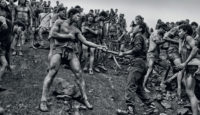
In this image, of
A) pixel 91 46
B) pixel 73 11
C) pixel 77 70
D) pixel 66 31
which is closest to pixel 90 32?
pixel 91 46

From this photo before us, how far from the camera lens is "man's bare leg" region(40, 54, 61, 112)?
333 inches

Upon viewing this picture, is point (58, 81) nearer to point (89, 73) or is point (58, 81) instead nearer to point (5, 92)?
point (5, 92)

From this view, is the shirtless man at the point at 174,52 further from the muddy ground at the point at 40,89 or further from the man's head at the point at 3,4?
the man's head at the point at 3,4

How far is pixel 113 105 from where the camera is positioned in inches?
425

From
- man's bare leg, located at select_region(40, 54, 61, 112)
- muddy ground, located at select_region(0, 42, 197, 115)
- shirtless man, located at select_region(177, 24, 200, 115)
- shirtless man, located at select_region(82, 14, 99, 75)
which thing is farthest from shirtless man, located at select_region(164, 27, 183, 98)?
man's bare leg, located at select_region(40, 54, 61, 112)

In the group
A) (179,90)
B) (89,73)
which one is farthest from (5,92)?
(179,90)

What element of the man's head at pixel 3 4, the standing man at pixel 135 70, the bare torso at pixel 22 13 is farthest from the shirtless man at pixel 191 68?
the bare torso at pixel 22 13

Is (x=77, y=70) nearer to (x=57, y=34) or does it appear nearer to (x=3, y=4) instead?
(x=57, y=34)

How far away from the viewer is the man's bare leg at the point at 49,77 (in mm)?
8446

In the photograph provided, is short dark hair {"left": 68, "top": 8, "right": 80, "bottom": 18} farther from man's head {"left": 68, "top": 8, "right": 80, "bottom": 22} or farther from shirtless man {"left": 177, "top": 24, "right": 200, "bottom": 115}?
shirtless man {"left": 177, "top": 24, "right": 200, "bottom": 115}

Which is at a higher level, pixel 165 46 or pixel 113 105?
pixel 165 46

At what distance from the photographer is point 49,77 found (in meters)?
8.65

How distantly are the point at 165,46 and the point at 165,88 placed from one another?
69.5 inches

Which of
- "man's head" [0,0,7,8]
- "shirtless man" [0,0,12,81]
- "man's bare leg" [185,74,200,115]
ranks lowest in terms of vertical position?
"man's bare leg" [185,74,200,115]
